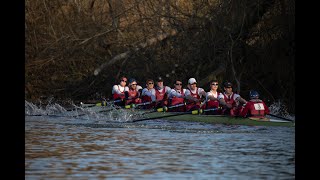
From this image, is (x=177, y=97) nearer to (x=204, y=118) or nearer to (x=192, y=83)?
(x=192, y=83)

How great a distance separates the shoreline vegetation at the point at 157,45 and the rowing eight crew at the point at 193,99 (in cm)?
183

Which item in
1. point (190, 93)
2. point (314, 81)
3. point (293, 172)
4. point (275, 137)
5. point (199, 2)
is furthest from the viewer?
point (199, 2)

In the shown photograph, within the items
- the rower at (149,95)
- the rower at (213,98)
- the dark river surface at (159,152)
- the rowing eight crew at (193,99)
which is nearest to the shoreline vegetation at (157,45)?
the rowing eight crew at (193,99)

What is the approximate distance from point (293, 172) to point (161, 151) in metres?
3.33

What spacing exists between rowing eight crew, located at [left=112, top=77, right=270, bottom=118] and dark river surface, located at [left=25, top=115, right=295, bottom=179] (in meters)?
0.53

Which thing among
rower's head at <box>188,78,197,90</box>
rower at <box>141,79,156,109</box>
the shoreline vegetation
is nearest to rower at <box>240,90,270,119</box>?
rower's head at <box>188,78,197,90</box>

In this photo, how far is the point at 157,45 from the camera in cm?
2934

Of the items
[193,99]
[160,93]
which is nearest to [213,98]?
[193,99]

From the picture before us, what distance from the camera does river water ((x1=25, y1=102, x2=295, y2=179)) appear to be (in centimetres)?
1166

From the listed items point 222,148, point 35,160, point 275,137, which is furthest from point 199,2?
point 35,160

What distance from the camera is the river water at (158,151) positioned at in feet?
38.3

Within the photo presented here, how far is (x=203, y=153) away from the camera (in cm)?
1411

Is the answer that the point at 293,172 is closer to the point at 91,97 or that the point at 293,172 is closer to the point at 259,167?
the point at 259,167

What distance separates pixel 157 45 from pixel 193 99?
22.5 feet
